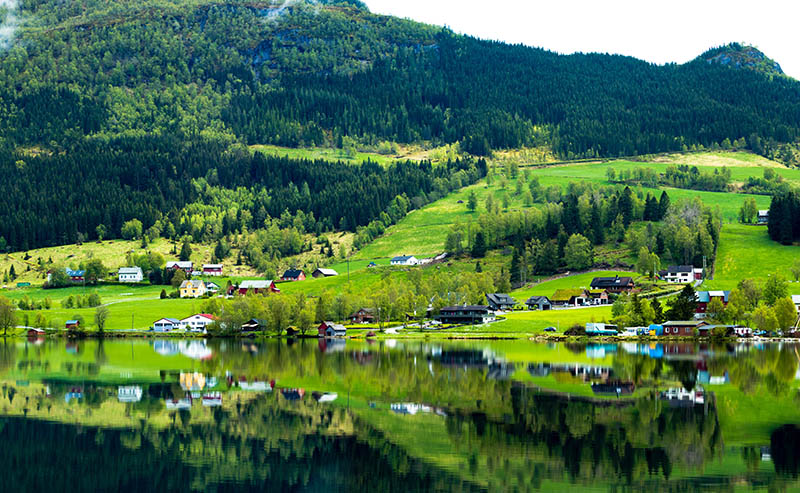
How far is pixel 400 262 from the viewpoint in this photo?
183125 millimetres

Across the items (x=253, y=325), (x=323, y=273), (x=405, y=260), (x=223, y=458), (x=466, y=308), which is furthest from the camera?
(x=405, y=260)

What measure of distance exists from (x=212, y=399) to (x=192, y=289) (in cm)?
11491

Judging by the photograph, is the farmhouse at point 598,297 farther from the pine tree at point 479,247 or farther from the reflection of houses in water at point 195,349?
the reflection of houses in water at point 195,349

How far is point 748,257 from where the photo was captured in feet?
484

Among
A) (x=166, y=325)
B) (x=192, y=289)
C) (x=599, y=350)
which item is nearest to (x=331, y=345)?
(x=599, y=350)

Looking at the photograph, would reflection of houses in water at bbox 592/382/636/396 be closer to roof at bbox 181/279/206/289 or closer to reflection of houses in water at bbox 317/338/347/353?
reflection of houses in water at bbox 317/338/347/353

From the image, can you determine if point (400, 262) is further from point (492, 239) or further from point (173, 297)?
point (173, 297)

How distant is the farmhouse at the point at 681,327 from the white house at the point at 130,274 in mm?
114111

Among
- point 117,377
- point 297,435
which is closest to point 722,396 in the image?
point 297,435

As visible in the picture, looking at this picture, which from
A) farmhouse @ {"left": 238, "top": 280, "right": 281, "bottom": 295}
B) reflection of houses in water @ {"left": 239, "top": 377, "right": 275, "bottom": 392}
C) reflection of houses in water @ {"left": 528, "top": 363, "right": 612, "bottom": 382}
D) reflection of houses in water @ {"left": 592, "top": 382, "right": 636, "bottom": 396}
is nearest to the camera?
reflection of houses in water @ {"left": 592, "top": 382, "right": 636, "bottom": 396}

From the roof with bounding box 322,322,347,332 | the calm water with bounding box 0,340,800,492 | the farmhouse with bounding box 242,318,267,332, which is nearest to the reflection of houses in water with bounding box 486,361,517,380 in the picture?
the calm water with bounding box 0,340,800,492

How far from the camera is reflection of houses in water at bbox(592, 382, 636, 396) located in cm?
5694

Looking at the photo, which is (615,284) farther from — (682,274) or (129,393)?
(129,393)

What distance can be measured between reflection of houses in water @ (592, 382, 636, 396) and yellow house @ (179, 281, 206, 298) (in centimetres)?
11765
